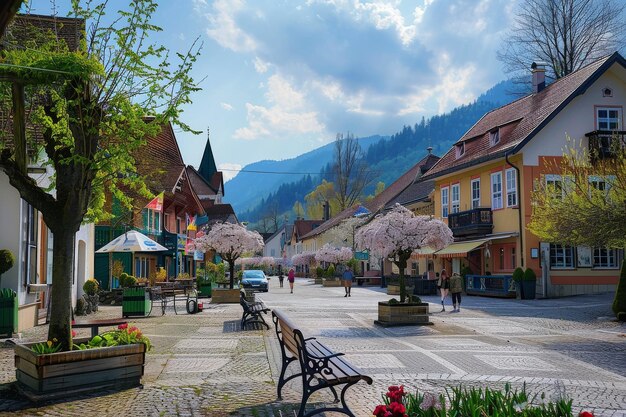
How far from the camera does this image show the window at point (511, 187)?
32.1 metres

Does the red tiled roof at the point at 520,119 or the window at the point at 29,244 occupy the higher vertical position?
the red tiled roof at the point at 520,119

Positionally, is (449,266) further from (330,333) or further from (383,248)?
(330,333)

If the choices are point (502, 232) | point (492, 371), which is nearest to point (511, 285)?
point (502, 232)

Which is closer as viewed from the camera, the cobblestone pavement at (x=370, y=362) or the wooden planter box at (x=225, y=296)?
the cobblestone pavement at (x=370, y=362)

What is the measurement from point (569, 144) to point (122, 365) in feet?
91.6

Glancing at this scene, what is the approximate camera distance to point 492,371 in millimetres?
10086

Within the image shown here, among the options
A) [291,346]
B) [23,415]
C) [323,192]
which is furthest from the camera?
[323,192]

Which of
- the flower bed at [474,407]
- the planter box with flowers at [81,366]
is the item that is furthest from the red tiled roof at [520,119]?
the flower bed at [474,407]

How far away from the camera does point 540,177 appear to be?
30797 mm

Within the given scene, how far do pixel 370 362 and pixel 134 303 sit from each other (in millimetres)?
11603

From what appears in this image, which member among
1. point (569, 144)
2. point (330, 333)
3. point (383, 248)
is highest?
point (569, 144)

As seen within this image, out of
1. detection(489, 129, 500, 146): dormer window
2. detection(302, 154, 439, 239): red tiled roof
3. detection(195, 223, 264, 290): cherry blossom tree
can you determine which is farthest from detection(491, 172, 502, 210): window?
detection(302, 154, 439, 239): red tiled roof

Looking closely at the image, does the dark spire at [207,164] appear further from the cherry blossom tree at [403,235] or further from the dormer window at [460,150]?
the cherry blossom tree at [403,235]

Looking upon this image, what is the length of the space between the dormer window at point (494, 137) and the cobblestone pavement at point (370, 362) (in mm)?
16361
